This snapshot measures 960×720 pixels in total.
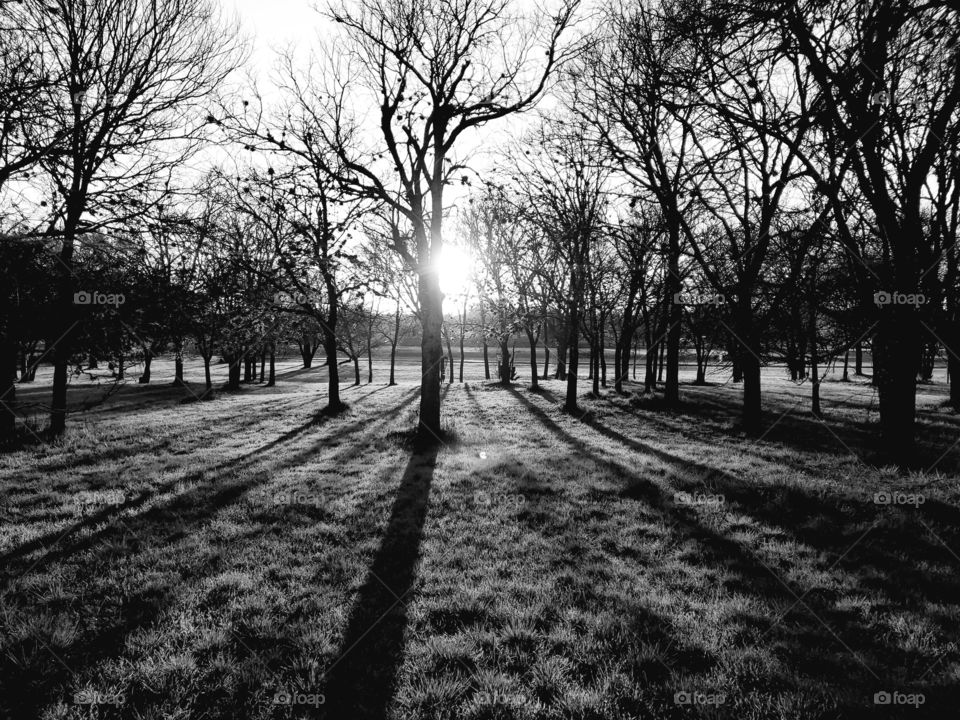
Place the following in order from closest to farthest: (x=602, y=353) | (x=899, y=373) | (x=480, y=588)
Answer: (x=480, y=588) → (x=899, y=373) → (x=602, y=353)

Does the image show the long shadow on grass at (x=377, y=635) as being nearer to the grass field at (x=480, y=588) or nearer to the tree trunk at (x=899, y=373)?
the grass field at (x=480, y=588)

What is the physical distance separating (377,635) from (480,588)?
1082 millimetres

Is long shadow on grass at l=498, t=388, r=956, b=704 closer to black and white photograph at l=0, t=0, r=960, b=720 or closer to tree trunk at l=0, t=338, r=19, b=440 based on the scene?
black and white photograph at l=0, t=0, r=960, b=720

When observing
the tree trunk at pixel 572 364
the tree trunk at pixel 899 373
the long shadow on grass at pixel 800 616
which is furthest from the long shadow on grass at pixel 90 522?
the tree trunk at pixel 899 373

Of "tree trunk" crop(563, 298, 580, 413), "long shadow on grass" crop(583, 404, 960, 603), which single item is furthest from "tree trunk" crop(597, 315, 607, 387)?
"long shadow on grass" crop(583, 404, 960, 603)

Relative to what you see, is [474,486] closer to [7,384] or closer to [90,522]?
[90,522]

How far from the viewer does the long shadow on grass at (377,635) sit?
309 cm

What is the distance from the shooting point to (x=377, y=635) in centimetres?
376

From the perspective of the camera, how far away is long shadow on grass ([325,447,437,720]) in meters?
3.09

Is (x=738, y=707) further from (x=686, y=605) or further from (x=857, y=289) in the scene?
(x=857, y=289)

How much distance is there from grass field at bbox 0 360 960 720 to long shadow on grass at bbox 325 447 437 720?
21 mm

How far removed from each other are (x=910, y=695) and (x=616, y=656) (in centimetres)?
183

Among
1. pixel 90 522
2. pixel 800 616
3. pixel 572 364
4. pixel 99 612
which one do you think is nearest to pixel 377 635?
pixel 99 612

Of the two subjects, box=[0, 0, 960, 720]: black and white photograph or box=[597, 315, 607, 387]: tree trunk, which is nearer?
box=[0, 0, 960, 720]: black and white photograph
